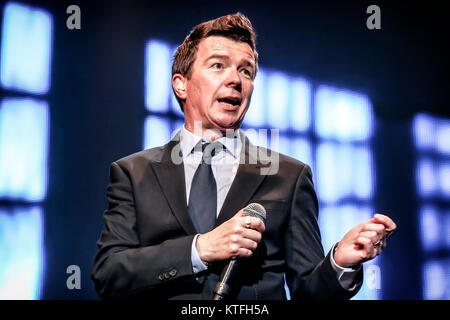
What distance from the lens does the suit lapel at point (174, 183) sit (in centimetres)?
136

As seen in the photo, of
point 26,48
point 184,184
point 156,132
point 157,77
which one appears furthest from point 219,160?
point 26,48

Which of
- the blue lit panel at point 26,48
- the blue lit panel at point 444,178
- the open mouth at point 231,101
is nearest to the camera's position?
the open mouth at point 231,101

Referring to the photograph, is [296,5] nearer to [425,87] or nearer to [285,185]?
[425,87]

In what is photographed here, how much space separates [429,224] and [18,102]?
9.30ft

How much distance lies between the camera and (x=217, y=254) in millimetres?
1202

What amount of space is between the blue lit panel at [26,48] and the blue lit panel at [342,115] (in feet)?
5.55

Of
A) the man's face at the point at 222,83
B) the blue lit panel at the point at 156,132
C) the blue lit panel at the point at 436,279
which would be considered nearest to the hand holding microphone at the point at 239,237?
the man's face at the point at 222,83

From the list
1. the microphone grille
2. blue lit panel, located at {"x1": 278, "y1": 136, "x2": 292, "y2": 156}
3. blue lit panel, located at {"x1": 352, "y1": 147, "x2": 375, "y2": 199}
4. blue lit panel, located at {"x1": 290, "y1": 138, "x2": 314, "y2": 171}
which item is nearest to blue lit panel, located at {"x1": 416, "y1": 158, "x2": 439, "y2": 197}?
blue lit panel, located at {"x1": 352, "y1": 147, "x2": 375, "y2": 199}

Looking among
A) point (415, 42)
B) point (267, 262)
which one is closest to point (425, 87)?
point (415, 42)

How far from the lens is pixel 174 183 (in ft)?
4.72

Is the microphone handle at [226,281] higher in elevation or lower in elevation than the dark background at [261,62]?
lower

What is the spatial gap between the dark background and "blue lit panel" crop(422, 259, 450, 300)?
52 mm

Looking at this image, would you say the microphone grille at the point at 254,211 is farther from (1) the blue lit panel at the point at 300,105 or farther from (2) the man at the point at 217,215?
(1) the blue lit panel at the point at 300,105

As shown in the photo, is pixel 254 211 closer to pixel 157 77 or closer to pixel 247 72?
pixel 247 72
